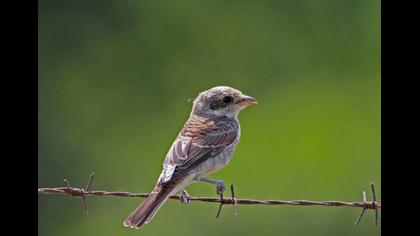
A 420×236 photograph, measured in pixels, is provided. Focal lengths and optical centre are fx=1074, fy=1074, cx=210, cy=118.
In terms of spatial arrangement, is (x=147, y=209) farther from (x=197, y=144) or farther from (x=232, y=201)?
(x=197, y=144)

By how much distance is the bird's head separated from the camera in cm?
814

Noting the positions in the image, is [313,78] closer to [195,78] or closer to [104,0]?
[195,78]

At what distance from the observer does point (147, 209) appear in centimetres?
658

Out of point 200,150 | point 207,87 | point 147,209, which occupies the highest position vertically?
point 200,150

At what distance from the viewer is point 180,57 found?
56.4 feet

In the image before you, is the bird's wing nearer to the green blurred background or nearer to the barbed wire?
the barbed wire

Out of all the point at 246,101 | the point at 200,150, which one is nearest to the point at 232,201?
the point at 200,150

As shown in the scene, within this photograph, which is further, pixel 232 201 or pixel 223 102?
pixel 223 102

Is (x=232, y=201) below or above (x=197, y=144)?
below

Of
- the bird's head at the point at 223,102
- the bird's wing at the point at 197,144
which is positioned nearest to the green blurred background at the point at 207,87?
the bird's head at the point at 223,102

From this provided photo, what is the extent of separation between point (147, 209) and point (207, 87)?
9136 millimetres

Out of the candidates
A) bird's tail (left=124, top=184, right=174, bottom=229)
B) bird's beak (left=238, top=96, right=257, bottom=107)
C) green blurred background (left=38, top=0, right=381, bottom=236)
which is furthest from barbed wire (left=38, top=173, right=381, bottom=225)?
green blurred background (left=38, top=0, right=381, bottom=236)

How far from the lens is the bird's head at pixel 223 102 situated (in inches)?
320

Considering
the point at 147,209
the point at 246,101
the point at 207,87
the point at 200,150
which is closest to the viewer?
the point at 147,209
